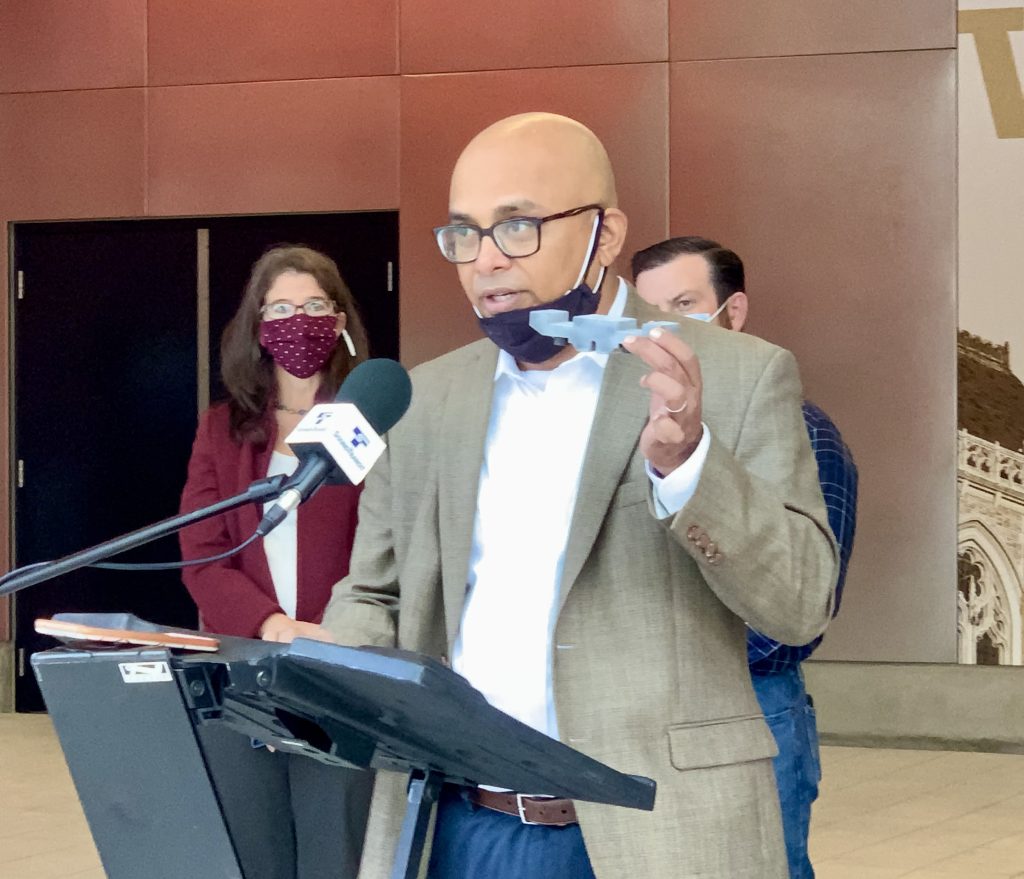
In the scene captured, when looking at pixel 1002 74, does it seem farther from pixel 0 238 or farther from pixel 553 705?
pixel 553 705

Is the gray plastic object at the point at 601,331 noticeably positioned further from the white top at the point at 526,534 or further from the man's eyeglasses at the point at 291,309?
the man's eyeglasses at the point at 291,309

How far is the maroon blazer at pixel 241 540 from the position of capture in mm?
3182

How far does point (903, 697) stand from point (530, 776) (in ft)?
19.9

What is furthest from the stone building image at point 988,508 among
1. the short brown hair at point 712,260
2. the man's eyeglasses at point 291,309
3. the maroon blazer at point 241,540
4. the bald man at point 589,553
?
the bald man at point 589,553

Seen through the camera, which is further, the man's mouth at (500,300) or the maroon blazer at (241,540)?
the maroon blazer at (241,540)

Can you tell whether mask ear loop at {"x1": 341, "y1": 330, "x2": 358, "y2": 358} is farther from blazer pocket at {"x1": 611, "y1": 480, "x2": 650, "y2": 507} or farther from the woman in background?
blazer pocket at {"x1": 611, "y1": 480, "x2": 650, "y2": 507}

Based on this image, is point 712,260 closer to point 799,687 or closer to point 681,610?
point 799,687

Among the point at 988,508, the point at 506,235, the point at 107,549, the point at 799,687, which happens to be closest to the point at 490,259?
the point at 506,235

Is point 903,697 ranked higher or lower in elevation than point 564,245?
lower

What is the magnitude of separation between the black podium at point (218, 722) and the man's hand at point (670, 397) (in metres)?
0.34

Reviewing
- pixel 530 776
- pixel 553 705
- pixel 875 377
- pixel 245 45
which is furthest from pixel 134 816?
pixel 245 45

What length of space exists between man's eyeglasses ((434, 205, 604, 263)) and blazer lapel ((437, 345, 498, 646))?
201mm

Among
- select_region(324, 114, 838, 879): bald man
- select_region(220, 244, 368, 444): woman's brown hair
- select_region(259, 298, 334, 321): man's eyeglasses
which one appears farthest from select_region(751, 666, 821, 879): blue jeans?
select_region(259, 298, 334, 321): man's eyeglasses

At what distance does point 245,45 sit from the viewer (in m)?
7.95
